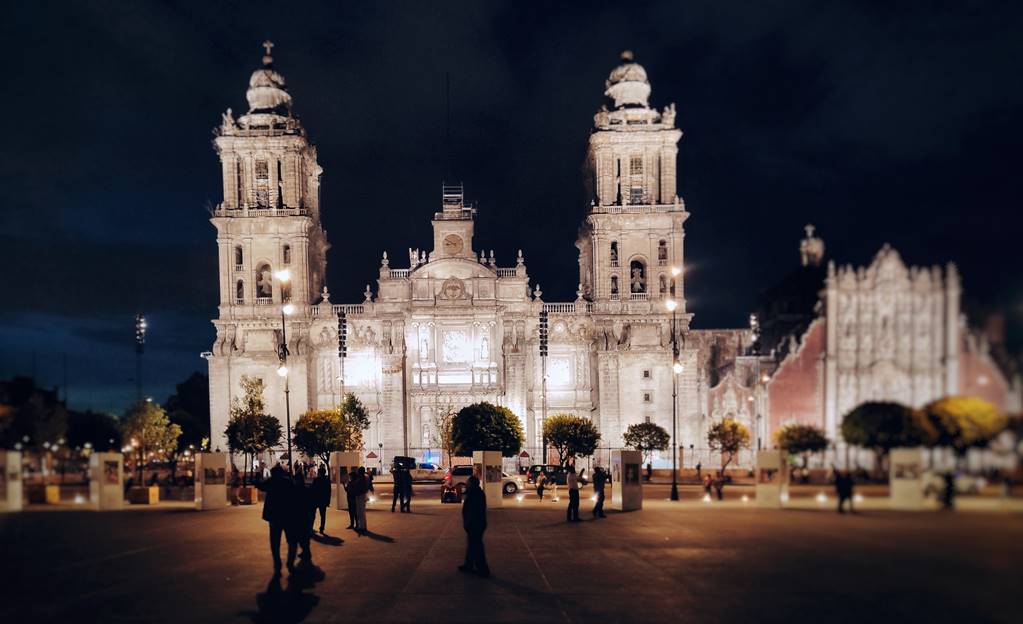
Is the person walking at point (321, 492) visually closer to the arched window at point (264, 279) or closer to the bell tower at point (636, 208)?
the bell tower at point (636, 208)

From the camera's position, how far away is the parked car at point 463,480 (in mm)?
50219

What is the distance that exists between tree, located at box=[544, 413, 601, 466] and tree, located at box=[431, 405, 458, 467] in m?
12.5

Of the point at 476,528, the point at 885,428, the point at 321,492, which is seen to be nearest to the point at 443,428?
the point at 321,492

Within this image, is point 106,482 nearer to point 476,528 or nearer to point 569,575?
point 476,528

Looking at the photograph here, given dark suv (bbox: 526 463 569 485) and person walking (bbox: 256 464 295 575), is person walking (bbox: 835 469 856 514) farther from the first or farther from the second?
dark suv (bbox: 526 463 569 485)

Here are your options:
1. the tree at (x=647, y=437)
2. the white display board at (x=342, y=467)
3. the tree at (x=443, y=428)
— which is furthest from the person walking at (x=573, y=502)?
the tree at (x=443, y=428)

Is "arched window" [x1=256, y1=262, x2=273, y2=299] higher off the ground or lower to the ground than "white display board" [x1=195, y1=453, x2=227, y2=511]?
higher

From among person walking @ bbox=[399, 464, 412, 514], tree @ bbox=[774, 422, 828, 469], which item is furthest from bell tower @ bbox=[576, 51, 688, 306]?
tree @ bbox=[774, 422, 828, 469]

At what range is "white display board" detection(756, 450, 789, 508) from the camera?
1559 centimetres

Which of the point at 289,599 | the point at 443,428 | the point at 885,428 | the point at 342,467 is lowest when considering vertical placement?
the point at 443,428

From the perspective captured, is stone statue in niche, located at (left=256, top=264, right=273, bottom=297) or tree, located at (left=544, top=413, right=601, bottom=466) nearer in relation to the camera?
tree, located at (left=544, top=413, right=601, bottom=466)

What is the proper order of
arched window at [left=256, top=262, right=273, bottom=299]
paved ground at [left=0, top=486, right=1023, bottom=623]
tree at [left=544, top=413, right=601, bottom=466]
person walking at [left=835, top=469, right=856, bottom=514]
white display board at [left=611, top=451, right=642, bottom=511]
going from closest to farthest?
paved ground at [left=0, top=486, right=1023, bottom=623], person walking at [left=835, top=469, right=856, bottom=514], white display board at [left=611, top=451, right=642, bottom=511], tree at [left=544, top=413, right=601, bottom=466], arched window at [left=256, top=262, right=273, bottom=299]

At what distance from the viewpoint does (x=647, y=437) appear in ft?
281

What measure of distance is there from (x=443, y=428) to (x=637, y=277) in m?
28.6
